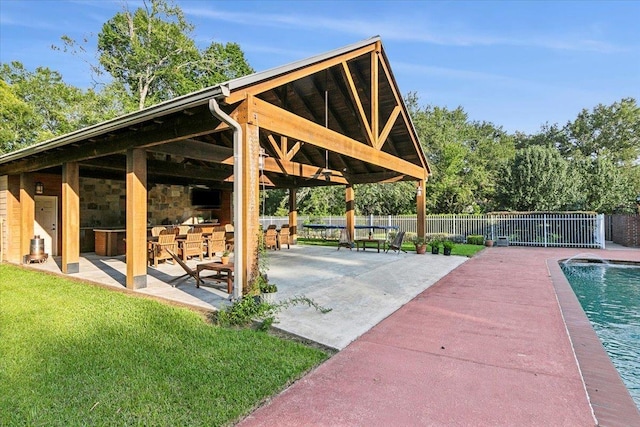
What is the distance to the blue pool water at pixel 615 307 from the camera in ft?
13.1

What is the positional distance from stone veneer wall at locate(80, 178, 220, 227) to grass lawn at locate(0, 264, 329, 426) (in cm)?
781

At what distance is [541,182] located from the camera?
64.4 feet

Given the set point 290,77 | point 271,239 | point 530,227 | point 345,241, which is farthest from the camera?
point 530,227

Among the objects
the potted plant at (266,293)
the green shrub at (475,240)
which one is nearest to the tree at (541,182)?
the green shrub at (475,240)

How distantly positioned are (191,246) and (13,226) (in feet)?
16.6

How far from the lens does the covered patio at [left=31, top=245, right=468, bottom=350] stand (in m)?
4.82

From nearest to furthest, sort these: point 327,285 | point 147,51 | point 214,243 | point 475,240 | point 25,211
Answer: point 327,285
point 25,211
point 214,243
point 475,240
point 147,51

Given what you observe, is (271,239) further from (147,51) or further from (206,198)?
(147,51)

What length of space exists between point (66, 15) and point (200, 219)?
14972 mm

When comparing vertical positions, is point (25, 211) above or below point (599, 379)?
above

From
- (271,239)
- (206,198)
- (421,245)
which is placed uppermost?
(206,198)

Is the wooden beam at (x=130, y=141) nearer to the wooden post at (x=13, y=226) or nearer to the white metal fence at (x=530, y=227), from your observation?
the wooden post at (x=13, y=226)

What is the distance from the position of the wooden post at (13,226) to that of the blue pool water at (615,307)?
13182 millimetres

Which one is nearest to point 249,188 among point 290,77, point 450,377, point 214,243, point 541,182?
point 290,77
